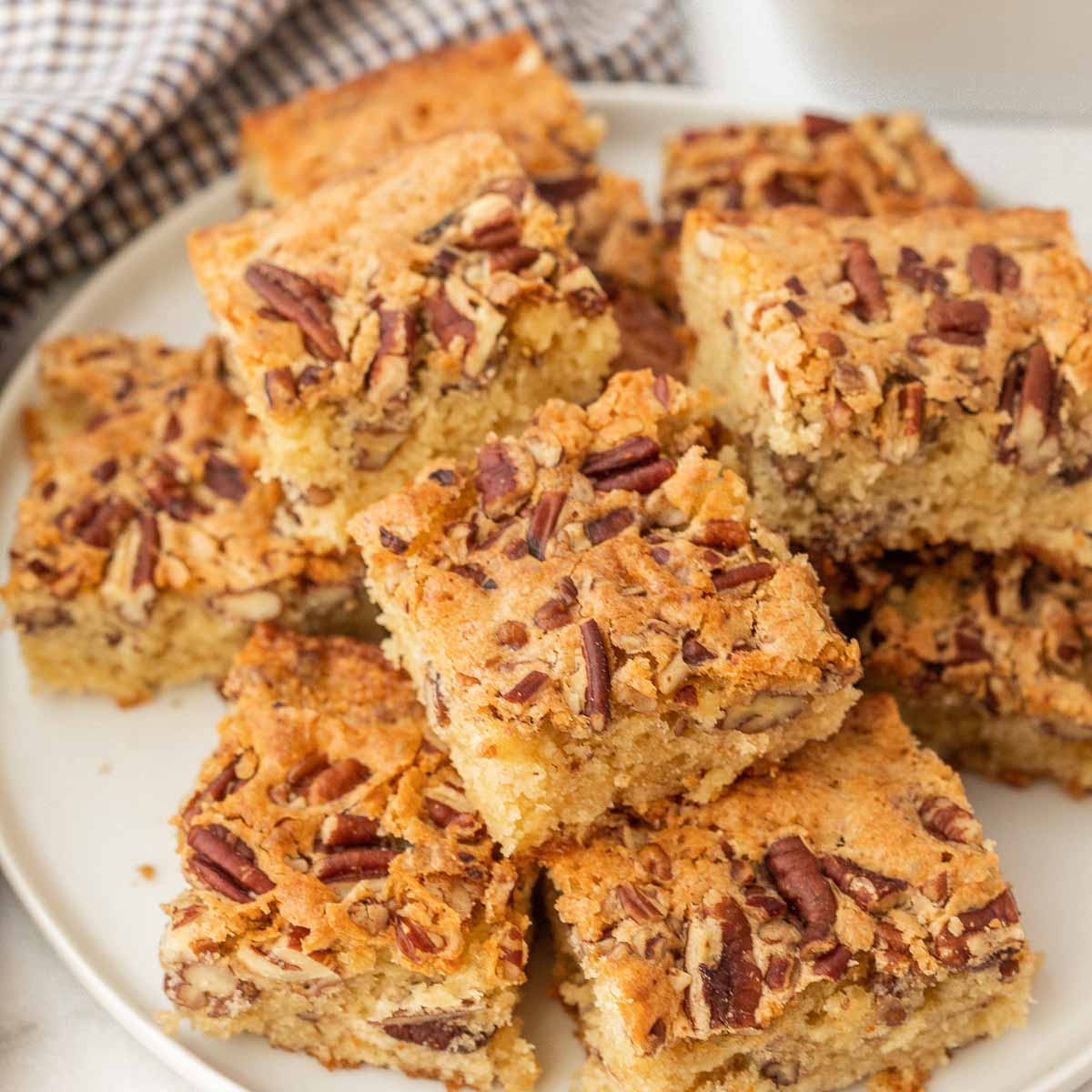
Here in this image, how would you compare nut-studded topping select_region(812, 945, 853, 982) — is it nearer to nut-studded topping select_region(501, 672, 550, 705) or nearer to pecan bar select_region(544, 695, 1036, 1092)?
pecan bar select_region(544, 695, 1036, 1092)

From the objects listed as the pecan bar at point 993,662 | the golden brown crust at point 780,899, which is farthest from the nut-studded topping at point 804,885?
the pecan bar at point 993,662

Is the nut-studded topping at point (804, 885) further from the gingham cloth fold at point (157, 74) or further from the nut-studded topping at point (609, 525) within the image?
the gingham cloth fold at point (157, 74)

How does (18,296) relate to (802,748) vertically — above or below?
above

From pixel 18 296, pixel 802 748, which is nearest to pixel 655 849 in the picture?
pixel 802 748

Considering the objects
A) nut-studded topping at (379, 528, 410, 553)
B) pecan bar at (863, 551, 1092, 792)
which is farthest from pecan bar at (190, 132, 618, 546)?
pecan bar at (863, 551, 1092, 792)

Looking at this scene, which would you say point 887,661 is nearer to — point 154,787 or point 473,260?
point 473,260

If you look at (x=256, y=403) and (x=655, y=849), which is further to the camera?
(x=256, y=403)

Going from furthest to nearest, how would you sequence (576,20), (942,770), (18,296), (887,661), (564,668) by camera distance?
(576,20) < (18,296) < (887,661) < (942,770) < (564,668)
